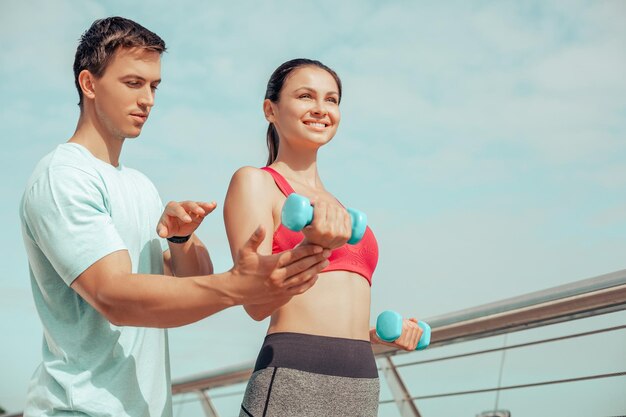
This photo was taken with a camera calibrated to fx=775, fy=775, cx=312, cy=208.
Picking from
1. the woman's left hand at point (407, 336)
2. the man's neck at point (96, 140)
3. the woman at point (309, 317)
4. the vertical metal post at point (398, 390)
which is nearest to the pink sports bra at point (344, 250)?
the woman at point (309, 317)

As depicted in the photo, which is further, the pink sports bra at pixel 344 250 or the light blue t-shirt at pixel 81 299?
the pink sports bra at pixel 344 250

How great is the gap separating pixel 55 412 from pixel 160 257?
36 centimetres

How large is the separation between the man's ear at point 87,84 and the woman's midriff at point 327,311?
572 millimetres

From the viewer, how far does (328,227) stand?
3.41 ft

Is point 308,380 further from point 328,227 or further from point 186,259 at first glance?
point 328,227

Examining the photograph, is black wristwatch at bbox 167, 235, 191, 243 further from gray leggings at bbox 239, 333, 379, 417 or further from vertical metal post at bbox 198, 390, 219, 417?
vertical metal post at bbox 198, 390, 219, 417

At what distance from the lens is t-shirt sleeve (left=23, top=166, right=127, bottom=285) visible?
4.07 feet

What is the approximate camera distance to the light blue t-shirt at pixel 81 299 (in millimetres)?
1271

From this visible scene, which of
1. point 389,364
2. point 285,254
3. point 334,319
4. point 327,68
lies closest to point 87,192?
point 285,254

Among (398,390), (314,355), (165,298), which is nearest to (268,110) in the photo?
(314,355)

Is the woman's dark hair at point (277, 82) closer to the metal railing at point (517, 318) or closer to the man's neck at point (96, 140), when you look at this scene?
the man's neck at point (96, 140)

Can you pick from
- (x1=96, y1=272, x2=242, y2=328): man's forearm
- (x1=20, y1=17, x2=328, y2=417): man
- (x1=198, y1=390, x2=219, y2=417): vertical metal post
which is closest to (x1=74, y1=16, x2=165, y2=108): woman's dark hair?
(x1=20, y1=17, x2=328, y2=417): man

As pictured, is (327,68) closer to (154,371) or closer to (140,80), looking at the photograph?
(140,80)

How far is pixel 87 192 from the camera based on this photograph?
4.37 ft
